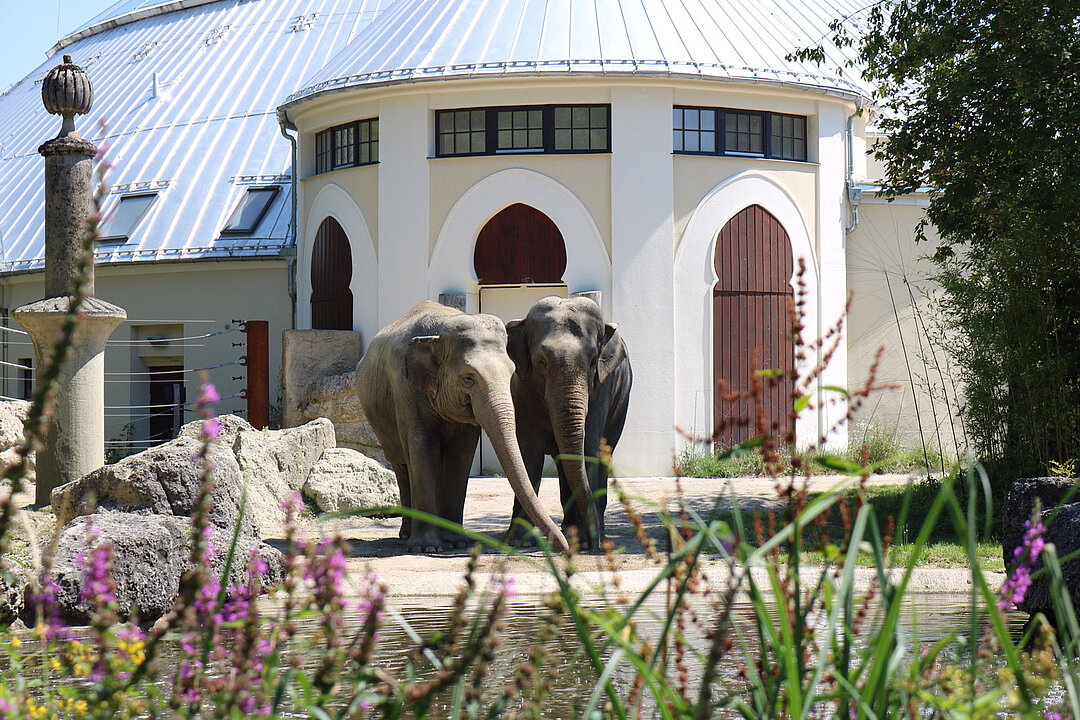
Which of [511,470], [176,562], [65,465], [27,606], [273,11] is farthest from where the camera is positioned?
[273,11]

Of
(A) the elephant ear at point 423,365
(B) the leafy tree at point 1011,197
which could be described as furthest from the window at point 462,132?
(A) the elephant ear at point 423,365

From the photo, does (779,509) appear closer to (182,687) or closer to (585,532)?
(585,532)

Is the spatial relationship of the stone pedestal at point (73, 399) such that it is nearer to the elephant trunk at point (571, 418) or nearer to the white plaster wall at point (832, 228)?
Result: the elephant trunk at point (571, 418)

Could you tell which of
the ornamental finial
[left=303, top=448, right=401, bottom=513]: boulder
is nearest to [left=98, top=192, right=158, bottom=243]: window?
the ornamental finial

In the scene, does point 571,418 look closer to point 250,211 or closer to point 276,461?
point 276,461

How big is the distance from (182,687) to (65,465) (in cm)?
1040

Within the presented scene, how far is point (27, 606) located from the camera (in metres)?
7.04

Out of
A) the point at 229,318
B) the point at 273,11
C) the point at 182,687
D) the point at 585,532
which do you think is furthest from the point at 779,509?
the point at 273,11

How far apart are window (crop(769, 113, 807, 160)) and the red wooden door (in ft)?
12.0

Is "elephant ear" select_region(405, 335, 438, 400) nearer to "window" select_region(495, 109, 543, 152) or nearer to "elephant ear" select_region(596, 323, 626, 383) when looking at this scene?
"elephant ear" select_region(596, 323, 626, 383)

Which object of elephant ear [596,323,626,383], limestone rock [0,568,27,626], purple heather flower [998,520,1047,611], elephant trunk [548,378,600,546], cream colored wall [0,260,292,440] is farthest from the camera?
cream colored wall [0,260,292,440]

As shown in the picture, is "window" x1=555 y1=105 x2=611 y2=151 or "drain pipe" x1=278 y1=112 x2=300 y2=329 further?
"drain pipe" x1=278 y1=112 x2=300 y2=329

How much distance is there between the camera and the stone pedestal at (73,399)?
12.3 meters

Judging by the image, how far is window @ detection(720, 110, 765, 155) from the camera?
1994 cm
